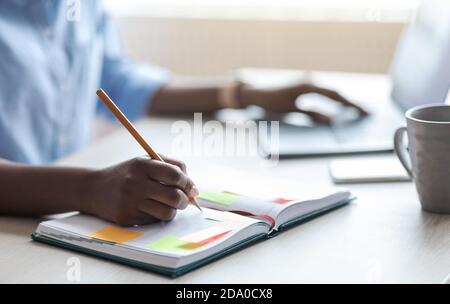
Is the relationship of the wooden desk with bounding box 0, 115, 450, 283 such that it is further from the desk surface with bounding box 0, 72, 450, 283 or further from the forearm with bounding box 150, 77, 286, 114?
the forearm with bounding box 150, 77, 286, 114

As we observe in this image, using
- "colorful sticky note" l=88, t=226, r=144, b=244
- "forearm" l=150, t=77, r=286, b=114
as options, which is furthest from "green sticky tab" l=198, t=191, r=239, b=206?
"forearm" l=150, t=77, r=286, b=114

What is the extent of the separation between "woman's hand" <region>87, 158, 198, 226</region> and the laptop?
0.37 metres

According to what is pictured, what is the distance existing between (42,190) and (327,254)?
380 mm

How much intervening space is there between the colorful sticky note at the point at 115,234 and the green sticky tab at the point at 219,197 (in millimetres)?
136

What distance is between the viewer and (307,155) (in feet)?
4.03

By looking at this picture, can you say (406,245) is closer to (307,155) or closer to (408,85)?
(307,155)

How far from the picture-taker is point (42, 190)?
3.21 ft

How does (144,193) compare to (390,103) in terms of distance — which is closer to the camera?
(144,193)

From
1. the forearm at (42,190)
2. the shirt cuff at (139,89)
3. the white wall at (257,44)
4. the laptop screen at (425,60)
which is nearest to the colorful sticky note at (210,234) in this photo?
the forearm at (42,190)

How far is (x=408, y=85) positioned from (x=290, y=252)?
621 mm

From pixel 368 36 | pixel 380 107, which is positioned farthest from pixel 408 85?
pixel 368 36

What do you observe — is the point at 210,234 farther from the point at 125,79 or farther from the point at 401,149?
the point at 125,79

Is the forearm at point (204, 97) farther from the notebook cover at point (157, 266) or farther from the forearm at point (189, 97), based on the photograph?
the notebook cover at point (157, 266)

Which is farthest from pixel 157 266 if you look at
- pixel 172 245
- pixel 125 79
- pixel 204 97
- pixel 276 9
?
pixel 276 9
